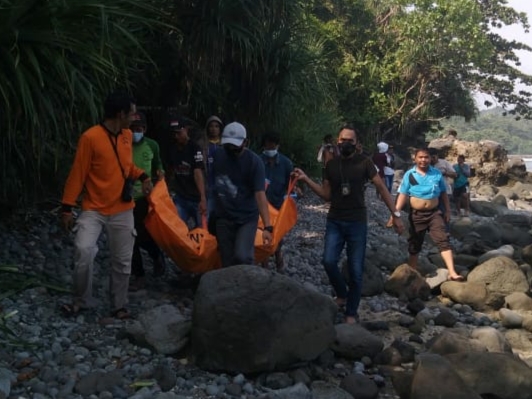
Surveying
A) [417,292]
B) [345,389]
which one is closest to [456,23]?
[417,292]

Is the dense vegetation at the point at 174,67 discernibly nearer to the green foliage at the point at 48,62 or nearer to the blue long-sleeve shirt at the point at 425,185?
the green foliage at the point at 48,62

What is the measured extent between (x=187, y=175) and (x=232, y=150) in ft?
3.94

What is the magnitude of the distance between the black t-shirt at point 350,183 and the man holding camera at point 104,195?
5.72 ft

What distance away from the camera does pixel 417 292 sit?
750 cm

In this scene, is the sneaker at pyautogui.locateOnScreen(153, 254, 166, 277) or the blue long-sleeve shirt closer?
the sneaker at pyautogui.locateOnScreen(153, 254, 166, 277)

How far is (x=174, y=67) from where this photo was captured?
31.2ft

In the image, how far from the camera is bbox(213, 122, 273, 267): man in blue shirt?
530 centimetres

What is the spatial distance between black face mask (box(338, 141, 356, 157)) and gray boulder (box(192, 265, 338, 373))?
1483mm

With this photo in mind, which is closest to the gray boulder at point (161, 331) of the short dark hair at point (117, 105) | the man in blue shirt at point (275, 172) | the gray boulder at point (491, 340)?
the short dark hair at point (117, 105)

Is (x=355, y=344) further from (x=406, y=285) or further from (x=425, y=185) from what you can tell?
(x=425, y=185)

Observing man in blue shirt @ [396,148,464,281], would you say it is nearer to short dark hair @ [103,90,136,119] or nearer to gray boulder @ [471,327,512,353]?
gray boulder @ [471,327,512,353]

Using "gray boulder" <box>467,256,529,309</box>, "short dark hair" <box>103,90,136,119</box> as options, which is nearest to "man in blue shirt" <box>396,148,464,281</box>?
"gray boulder" <box>467,256,529,309</box>

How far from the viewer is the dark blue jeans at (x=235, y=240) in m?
5.34

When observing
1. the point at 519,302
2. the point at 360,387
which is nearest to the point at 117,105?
the point at 360,387
